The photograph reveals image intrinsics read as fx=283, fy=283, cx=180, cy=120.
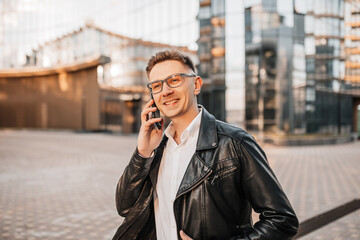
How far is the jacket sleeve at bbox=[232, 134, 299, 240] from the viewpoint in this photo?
4.74ft

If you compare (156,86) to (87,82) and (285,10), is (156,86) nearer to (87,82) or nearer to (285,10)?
(285,10)

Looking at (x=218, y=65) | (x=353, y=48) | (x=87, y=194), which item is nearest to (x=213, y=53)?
(x=218, y=65)

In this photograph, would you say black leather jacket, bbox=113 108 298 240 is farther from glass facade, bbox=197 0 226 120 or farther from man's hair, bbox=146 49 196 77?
glass facade, bbox=197 0 226 120

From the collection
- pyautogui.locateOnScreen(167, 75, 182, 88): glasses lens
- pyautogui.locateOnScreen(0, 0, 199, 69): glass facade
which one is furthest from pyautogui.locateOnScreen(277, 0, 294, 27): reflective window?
pyautogui.locateOnScreen(167, 75, 182, 88): glasses lens

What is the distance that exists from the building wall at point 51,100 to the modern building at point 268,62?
52.5ft

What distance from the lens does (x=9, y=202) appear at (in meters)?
6.16

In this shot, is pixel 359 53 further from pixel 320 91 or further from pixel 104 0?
pixel 104 0

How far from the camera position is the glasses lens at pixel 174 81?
5.76 ft

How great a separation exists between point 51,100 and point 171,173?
40004 mm

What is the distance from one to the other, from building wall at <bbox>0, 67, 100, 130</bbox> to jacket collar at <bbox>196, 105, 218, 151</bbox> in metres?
32.3

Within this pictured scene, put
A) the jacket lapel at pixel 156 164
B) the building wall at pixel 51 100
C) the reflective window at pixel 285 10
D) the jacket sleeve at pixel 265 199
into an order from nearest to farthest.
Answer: the jacket sleeve at pixel 265 199, the jacket lapel at pixel 156 164, the reflective window at pixel 285 10, the building wall at pixel 51 100

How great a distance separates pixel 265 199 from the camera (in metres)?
1.48

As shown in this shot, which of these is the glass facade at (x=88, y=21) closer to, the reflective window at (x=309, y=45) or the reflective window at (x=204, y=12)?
the reflective window at (x=204, y=12)

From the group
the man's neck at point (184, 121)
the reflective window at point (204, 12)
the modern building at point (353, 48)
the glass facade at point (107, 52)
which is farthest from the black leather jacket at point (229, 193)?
the modern building at point (353, 48)
